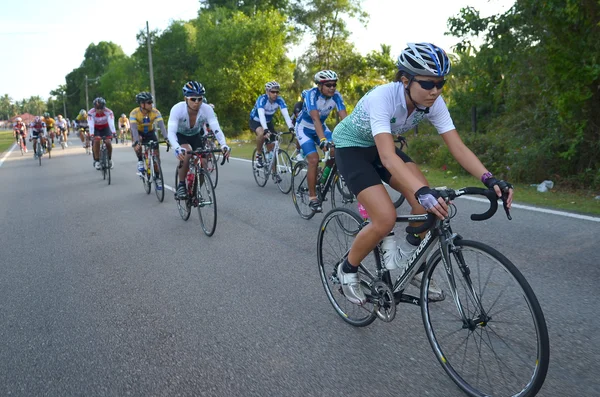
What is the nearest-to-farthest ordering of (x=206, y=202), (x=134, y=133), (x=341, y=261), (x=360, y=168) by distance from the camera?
(x=360, y=168)
(x=341, y=261)
(x=206, y=202)
(x=134, y=133)

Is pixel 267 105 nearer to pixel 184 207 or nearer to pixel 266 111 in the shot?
pixel 266 111

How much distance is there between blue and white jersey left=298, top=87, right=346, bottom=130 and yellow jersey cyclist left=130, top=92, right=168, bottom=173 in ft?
10.4

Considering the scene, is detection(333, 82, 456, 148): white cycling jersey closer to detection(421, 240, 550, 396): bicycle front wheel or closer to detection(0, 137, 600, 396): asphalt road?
detection(421, 240, 550, 396): bicycle front wheel

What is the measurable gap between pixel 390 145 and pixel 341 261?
1017mm

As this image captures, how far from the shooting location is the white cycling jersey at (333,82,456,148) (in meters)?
3.37

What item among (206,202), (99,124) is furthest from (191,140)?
(99,124)

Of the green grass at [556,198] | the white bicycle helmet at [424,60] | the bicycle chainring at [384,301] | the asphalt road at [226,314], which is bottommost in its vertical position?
the asphalt road at [226,314]

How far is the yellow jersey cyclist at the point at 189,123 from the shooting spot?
727 cm

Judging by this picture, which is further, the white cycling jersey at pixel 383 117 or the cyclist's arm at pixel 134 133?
the cyclist's arm at pixel 134 133

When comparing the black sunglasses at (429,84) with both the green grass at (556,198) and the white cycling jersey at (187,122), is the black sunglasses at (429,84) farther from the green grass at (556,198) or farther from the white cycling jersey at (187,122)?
the green grass at (556,198)

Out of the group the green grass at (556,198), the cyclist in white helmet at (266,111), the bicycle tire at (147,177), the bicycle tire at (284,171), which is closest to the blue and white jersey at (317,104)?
the bicycle tire at (284,171)

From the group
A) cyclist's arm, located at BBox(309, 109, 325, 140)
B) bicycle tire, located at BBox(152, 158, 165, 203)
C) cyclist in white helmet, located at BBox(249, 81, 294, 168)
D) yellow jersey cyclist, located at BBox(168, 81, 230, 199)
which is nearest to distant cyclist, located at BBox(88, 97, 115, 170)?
bicycle tire, located at BBox(152, 158, 165, 203)

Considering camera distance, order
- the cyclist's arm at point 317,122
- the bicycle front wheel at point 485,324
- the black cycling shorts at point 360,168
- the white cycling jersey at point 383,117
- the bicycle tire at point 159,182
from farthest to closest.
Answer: the bicycle tire at point 159,182
the cyclist's arm at point 317,122
the black cycling shorts at point 360,168
the white cycling jersey at point 383,117
the bicycle front wheel at point 485,324

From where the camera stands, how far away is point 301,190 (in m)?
7.84
